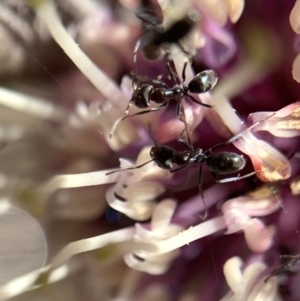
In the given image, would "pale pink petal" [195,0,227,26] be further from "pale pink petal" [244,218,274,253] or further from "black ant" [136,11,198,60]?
"pale pink petal" [244,218,274,253]

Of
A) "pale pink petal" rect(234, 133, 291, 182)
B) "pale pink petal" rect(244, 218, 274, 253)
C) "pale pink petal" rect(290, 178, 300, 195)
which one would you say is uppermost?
"pale pink petal" rect(234, 133, 291, 182)

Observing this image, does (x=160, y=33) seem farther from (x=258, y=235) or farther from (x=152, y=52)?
(x=258, y=235)

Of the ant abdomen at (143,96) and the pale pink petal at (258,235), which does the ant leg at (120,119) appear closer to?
the ant abdomen at (143,96)

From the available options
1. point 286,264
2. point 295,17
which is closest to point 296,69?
point 295,17

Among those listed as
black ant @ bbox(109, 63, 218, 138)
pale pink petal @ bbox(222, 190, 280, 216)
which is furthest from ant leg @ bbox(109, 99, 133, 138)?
pale pink petal @ bbox(222, 190, 280, 216)

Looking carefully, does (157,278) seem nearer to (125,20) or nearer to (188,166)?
(188,166)

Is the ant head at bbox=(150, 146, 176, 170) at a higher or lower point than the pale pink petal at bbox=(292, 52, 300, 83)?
higher

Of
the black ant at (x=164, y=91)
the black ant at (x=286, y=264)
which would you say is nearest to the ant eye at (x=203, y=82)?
the black ant at (x=164, y=91)
